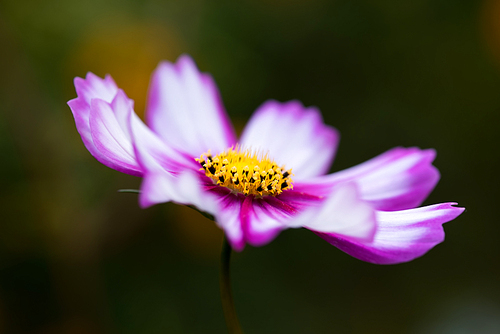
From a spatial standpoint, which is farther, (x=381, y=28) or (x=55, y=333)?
(x=381, y=28)

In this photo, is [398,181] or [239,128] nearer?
[398,181]

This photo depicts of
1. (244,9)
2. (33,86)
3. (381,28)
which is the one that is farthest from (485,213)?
(33,86)

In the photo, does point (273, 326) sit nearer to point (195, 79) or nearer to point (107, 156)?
point (195, 79)

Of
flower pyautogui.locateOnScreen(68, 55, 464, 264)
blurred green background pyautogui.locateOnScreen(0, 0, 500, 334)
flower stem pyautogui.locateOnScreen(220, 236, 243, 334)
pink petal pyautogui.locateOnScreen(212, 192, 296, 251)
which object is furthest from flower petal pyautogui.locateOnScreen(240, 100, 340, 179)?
blurred green background pyautogui.locateOnScreen(0, 0, 500, 334)

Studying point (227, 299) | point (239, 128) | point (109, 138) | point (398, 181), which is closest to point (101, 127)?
point (109, 138)

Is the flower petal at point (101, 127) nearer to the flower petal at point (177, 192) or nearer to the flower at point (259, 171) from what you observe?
the flower at point (259, 171)

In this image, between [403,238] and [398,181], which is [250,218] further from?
[398,181]

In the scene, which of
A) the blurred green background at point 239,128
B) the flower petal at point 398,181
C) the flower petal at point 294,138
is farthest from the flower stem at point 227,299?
the blurred green background at point 239,128
